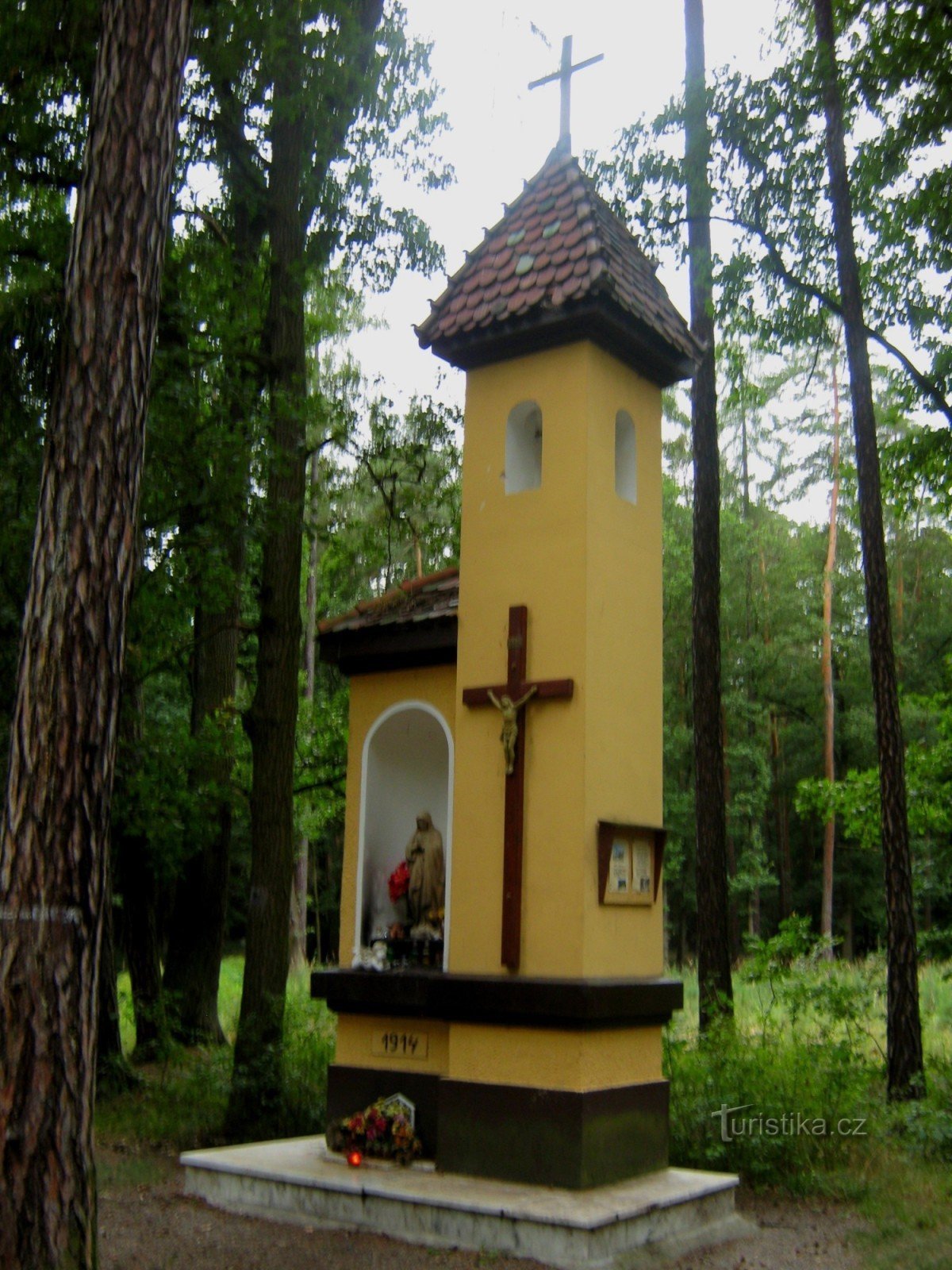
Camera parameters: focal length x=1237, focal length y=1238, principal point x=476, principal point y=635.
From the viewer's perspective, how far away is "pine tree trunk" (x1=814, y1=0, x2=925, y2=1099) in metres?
10.5

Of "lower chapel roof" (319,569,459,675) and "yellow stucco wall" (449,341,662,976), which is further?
"lower chapel roof" (319,569,459,675)

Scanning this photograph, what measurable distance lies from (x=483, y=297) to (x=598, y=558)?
2.10 metres

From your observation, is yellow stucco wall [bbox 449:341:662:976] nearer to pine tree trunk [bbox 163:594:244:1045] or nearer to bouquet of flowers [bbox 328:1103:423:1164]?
bouquet of flowers [bbox 328:1103:423:1164]

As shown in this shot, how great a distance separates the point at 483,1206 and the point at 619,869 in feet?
6.86

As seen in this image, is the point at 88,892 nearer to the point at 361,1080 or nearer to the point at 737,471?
the point at 361,1080

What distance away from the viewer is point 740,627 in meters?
33.8

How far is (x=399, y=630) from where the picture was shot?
8859 mm

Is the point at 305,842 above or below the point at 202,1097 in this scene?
above

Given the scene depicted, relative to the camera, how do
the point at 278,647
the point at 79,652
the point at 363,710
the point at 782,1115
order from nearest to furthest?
the point at 79,652 → the point at 782,1115 → the point at 363,710 → the point at 278,647

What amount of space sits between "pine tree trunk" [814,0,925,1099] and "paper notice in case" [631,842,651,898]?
3602mm

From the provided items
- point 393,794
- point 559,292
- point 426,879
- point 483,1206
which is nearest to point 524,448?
point 559,292

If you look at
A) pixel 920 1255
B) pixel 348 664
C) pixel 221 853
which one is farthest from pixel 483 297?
pixel 221 853

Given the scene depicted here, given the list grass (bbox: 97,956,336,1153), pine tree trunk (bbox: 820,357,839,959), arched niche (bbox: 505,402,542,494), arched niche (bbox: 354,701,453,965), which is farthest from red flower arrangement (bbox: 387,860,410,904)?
pine tree trunk (bbox: 820,357,839,959)

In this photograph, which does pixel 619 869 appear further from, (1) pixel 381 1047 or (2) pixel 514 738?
(1) pixel 381 1047
